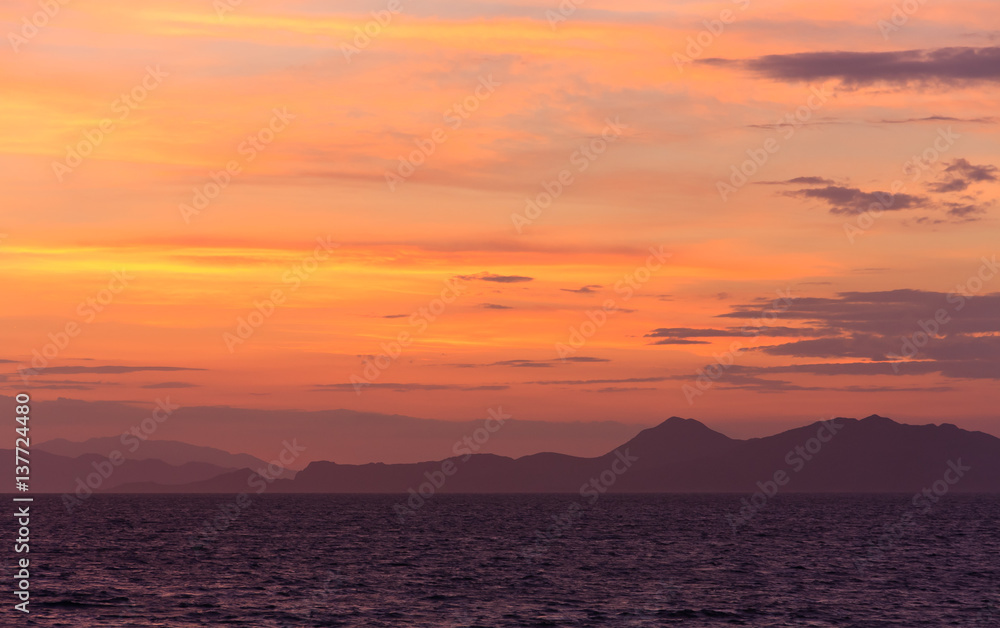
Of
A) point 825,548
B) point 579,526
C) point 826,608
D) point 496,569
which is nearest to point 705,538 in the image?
point 825,548

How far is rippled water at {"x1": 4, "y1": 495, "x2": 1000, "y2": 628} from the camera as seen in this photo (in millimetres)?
72250

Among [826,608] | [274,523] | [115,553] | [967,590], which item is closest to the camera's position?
[826,608]

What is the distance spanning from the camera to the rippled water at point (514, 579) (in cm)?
7225

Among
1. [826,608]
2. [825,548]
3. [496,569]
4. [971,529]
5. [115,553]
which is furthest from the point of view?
[971,529]

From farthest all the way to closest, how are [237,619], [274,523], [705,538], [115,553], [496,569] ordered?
[274,523] < [705,538] < [115,553] < [496,569] < [237,619]

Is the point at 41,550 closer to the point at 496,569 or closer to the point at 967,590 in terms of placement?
the point at 496,569

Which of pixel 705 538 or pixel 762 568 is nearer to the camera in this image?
pixel 762 568

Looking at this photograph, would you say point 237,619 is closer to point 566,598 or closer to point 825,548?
point 566,598

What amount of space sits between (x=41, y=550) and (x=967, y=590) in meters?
97.7

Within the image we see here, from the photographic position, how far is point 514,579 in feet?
302

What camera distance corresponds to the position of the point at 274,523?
194250 mm

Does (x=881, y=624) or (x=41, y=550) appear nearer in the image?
(x=881, y=624)

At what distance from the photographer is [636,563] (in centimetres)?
10650

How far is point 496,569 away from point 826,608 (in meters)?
34.3
